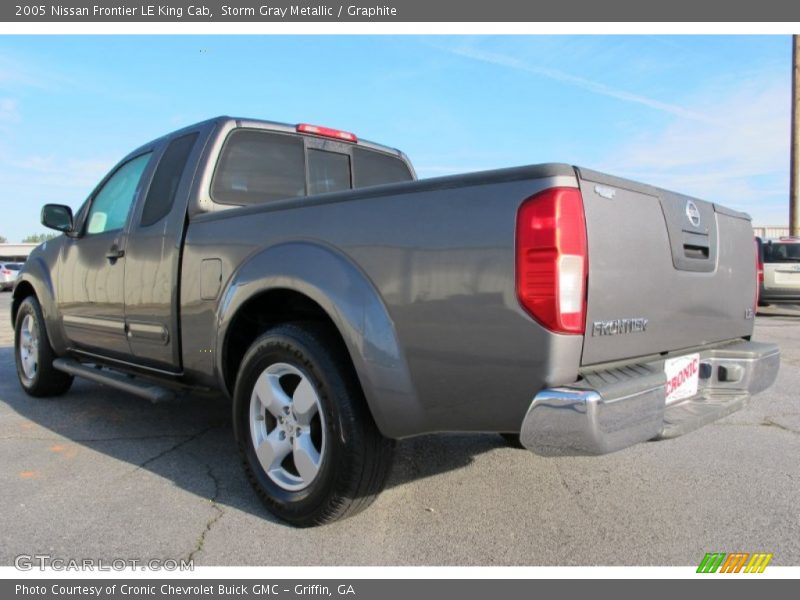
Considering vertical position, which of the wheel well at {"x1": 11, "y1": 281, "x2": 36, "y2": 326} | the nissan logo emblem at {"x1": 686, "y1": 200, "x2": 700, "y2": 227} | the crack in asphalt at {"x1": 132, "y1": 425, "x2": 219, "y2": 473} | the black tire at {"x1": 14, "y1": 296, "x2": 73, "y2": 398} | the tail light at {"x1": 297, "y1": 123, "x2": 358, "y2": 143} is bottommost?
the crack in asphalt at {"x1": 132, "y1": 425, "x2": 219, "y2": 473}

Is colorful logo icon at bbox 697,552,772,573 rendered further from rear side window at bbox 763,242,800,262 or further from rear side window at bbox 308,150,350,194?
rear side window at bbox 763,242,800,262

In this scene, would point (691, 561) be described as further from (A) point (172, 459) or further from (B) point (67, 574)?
(A) point (172, 459)

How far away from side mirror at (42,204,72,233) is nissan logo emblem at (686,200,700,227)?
430 cm

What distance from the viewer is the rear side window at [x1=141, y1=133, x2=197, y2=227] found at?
12.6 ft

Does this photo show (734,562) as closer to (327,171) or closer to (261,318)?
(261,318)

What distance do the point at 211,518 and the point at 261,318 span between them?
102cm

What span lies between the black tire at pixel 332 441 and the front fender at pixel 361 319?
12cm

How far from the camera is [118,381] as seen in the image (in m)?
4.02

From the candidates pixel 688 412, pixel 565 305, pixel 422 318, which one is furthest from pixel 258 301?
pixel 688 412

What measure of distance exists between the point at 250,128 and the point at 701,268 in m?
2.75

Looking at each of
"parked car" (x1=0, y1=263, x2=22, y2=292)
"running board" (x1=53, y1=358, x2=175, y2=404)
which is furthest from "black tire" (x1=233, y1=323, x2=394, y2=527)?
"parked car" (x1=0, y1=263, x2=22, y2=292)

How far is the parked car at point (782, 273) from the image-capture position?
12.9m

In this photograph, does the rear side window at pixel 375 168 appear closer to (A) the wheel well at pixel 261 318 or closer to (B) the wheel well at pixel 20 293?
(A) the wheel well at pixel 261 318

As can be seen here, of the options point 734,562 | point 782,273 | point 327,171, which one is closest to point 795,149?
point 782,273
